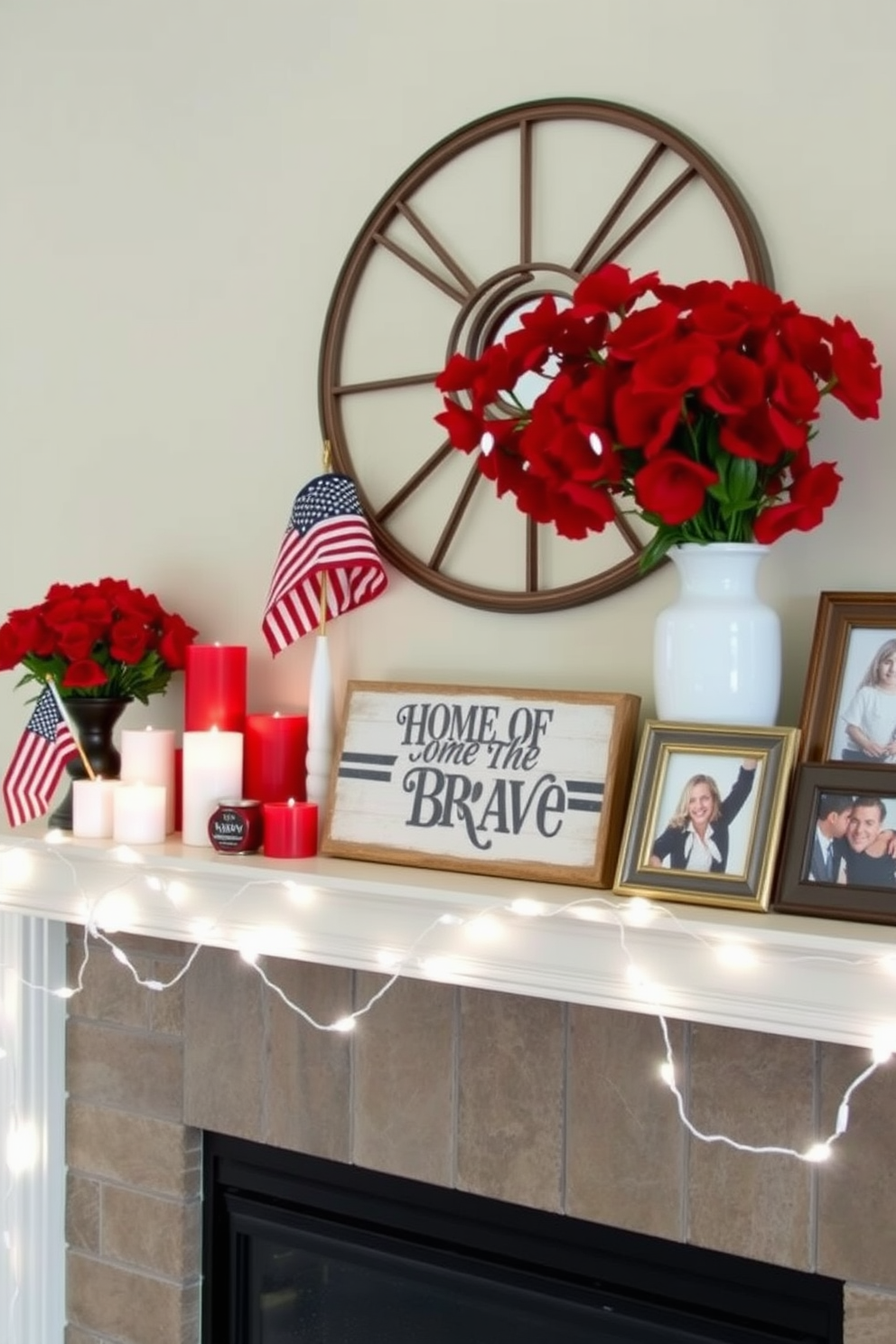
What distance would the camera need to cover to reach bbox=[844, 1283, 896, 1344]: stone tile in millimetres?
1327

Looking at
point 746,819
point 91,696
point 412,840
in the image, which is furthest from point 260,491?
point 746,819

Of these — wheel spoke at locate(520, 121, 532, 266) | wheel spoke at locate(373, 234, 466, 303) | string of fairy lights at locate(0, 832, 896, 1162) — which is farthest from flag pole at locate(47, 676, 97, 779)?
wheel spoke at locate(520, 121, 532, 266)

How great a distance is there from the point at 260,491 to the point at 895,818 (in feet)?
3.25

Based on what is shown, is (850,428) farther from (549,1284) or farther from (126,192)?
(126,192)

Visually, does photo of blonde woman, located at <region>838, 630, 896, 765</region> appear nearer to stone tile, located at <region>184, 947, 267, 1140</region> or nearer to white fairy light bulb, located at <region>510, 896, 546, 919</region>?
white fairy light bulb, located at <region>510, 896, 546, 919</region>

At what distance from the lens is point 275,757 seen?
1.71 m

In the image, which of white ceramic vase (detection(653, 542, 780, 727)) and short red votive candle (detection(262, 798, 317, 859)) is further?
short red votive candle (detection(262, 798, 317, 859))

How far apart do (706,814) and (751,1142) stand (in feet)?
1.18

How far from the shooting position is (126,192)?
2.04 meters

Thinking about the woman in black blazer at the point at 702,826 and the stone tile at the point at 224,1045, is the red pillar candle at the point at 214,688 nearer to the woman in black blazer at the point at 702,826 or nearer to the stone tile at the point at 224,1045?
the stone tile at the point at 224,1045

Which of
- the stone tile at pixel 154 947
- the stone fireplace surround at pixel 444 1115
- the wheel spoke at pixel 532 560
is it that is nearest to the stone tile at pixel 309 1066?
the stone fireplace surround at pixel 444 1115

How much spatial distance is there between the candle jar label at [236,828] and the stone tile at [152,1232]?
59cm

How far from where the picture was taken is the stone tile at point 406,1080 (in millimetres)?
1628

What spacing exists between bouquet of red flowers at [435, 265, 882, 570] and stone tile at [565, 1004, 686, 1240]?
1.66ft
